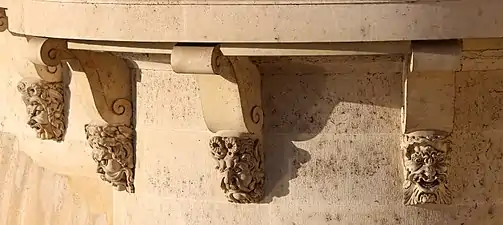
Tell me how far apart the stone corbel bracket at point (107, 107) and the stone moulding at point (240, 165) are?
1.41ft

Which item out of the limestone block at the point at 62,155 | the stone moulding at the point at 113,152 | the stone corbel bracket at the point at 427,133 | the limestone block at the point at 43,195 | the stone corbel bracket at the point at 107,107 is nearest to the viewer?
the stone corbel bracket at the point at 427,133

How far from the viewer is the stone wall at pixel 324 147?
3617 millimetres

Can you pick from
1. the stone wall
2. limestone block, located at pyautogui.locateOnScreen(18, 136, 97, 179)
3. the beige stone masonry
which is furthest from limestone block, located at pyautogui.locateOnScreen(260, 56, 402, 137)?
the beige stone masonry

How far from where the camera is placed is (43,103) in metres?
4.01

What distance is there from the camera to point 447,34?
3.29m

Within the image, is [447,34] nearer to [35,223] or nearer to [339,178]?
[339,178]

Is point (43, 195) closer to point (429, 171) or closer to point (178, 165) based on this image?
point (178, 165)

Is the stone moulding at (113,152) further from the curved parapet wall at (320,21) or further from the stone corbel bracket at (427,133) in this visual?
the stone corbel bracket at (427,133)

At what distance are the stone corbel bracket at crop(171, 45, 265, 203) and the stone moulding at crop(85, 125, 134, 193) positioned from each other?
16.1 inches

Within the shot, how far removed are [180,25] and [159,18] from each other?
0.08m

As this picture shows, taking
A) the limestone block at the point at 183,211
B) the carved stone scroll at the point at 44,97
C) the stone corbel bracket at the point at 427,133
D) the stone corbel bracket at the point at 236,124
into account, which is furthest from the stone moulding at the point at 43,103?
the stone corbel bracket at the point at 427,133

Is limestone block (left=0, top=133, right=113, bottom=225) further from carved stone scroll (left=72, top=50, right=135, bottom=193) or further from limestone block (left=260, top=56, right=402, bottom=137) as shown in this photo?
limestone block (left=260, top=56, right=402, bottom=137)

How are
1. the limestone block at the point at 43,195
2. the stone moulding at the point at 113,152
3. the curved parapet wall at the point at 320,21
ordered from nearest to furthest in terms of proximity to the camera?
the curved parapet wall at the point at 320,21 → the stone moulding at the point at 113,152 → the limestone block at the point at 43,195

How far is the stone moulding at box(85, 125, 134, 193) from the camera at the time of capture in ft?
12.6
